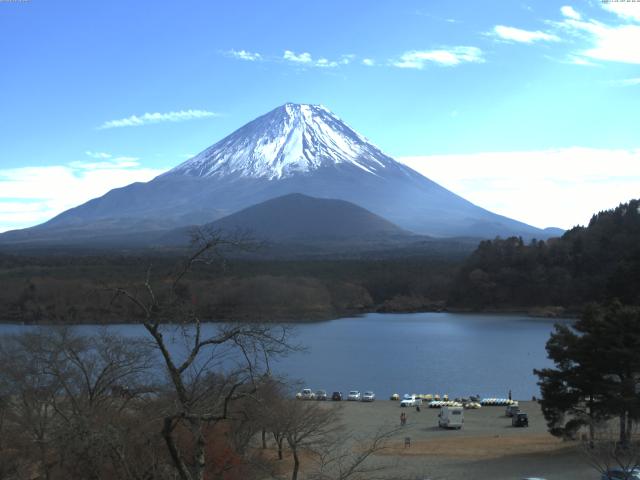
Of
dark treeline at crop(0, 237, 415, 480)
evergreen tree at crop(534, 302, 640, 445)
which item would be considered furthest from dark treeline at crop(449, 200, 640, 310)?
dark treeline at crop(0, 237, 415, 480)

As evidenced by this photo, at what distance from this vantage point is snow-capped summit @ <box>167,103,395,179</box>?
525ft

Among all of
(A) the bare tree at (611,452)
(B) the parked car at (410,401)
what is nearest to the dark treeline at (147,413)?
(A) the bare tree at (611,452)

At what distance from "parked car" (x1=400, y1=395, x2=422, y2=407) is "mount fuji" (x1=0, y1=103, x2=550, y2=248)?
122 m

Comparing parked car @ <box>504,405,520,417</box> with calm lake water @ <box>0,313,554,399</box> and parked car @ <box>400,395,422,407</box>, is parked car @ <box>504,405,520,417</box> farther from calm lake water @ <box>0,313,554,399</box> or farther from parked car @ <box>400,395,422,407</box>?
calm lake water @ <box>0,313,554,399</box>

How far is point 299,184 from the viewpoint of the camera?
158 metres

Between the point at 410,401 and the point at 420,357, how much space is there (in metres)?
10.5

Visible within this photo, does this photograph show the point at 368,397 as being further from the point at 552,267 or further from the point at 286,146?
the point at 286,146

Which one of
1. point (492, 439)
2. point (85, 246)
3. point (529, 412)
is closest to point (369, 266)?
point (85, 246)

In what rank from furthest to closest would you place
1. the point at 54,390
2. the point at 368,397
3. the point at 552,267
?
the point at 552,267 < the point at 368,397 < the point at 54,390

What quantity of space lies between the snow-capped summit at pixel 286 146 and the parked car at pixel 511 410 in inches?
5496

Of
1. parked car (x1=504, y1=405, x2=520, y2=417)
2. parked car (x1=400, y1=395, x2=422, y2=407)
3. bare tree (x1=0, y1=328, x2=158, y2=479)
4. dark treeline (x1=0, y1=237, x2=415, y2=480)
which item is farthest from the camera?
parked car (x1=400, y1=395, x2=422, y2=407)

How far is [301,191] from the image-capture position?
155 metres

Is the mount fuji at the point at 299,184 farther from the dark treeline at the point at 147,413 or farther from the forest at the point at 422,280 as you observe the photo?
the dark treeline at the point at 147,413

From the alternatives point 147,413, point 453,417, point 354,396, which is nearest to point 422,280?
point 354,396
